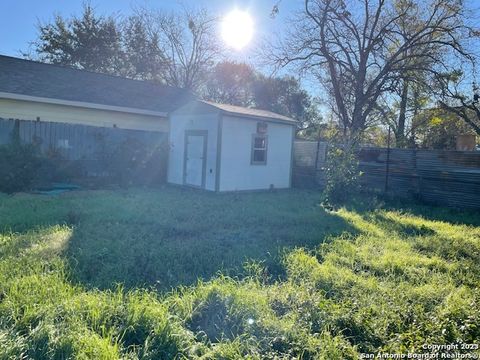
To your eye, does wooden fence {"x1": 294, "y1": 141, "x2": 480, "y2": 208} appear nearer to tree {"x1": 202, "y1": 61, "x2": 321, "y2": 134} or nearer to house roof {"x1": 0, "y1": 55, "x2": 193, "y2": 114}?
house roof {"x1": 0, "y1": 55, "x2": 193, "y2": 114}

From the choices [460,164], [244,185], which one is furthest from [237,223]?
[460,164]

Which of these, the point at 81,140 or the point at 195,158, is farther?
the point at 195,158

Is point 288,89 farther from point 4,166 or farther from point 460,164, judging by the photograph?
point 4,166

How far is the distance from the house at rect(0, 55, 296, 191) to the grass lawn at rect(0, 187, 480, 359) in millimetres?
3933

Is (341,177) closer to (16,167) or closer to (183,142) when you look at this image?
(183,142)

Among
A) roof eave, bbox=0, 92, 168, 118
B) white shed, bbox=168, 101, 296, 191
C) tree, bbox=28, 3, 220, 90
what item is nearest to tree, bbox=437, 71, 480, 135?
white shed, bbox=168, 101, 296, 191

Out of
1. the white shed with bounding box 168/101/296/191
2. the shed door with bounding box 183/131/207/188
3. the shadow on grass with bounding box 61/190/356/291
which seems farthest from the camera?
the shed door with bounding box 183/131/207/188

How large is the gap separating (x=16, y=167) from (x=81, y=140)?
8.03 feet

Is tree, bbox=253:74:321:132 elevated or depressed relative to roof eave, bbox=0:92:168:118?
elevated

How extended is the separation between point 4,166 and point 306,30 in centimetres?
1328

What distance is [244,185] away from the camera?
36.5 feet

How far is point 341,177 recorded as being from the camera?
Result: 362 inches

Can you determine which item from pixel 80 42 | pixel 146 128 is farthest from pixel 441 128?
pixel 80 42

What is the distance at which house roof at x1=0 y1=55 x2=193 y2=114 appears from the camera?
10.2 meters
